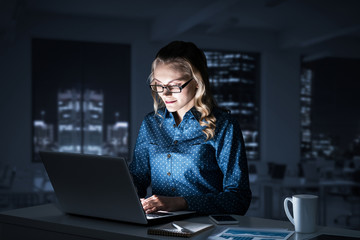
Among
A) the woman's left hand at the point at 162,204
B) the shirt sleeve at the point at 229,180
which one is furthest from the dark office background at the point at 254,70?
the woman's left hand at the point at 162,204

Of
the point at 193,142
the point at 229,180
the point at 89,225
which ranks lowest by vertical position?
the point at 89,225

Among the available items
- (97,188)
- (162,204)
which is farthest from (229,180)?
(97,188)

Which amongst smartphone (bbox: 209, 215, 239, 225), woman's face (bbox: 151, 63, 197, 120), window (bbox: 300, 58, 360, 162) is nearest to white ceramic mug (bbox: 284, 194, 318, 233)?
smartphone (bbox: 209, 215, 239, 225)

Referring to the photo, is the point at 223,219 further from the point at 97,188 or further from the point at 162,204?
the point at 97,188

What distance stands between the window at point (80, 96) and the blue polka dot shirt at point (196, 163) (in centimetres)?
737

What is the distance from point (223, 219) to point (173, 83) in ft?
2.00

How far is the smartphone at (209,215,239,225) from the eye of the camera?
151 centimetres

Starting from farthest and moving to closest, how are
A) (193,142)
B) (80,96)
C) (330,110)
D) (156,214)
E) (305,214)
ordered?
(330,110) → (80,96) → (193,142) → (156,214) → (305,214)

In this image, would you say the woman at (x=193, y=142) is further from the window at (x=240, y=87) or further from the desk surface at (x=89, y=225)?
the window at (x=240, y=87)

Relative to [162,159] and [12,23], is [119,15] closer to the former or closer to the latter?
[12,23]

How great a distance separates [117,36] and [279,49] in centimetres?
388

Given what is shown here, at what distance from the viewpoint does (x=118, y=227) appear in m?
1.42

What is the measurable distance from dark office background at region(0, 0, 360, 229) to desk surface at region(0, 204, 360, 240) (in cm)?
476

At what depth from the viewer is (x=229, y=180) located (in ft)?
5.81
